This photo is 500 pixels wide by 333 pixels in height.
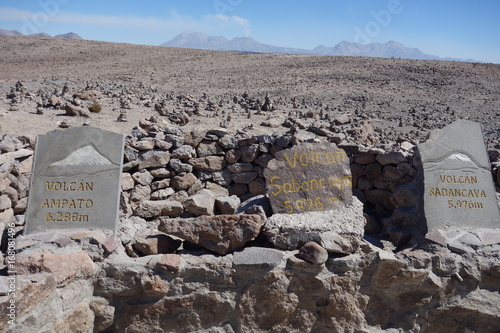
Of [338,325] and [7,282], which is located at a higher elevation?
[7,282]

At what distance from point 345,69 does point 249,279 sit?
984 inches

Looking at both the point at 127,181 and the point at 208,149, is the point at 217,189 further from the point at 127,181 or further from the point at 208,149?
the point at 127,181

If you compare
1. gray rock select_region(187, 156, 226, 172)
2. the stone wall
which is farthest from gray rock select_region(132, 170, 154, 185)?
the stone wall

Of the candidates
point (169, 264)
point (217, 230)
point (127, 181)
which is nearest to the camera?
point (169, 264)

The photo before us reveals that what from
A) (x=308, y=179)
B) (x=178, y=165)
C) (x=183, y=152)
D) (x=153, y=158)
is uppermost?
(x=308, y=179)

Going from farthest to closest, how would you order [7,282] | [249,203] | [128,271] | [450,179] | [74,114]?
[74,114]
[249,203]
[450,179]
[128,271]
[7,282]

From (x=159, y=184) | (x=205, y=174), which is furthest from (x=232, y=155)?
(x=159, y=184)

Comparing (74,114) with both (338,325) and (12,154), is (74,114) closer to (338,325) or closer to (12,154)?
(12,154)

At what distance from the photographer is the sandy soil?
39.2 ft

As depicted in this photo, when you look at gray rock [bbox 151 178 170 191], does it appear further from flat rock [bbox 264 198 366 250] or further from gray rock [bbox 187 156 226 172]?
flat rock [bbox 264 198 366 250]

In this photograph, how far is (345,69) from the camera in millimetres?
26844

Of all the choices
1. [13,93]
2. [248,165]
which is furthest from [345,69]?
[248,165]

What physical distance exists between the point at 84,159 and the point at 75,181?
0.78 feet

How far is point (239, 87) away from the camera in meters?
21.9
